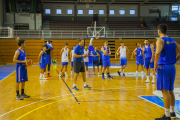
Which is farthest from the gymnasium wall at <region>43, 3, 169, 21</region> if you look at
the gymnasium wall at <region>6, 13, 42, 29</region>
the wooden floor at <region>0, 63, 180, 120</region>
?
the wooden floor at <region>0, 63, 180, 120</region>

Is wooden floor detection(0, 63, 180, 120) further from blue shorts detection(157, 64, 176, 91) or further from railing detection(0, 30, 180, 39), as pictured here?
railing detection(0, 30, 180, 39)

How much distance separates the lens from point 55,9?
90.3ft

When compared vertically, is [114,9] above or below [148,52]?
above

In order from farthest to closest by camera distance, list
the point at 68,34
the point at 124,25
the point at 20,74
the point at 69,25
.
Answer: the point at 124,25 → the point at 69,25 → the point at 68,34 → the point at 20,74

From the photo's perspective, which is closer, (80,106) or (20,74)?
(80,106)

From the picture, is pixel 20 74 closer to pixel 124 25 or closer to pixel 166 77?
pixel 166 77

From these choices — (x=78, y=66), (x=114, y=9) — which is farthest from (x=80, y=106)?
(x=114, y=9)

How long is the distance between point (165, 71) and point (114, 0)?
23.2 metres

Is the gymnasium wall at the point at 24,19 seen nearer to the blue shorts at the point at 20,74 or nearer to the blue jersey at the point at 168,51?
the blue shorts at the point at 20,74

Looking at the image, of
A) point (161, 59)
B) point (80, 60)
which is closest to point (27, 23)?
point (80, 60)

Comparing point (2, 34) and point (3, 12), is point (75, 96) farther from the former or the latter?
point (3, 12)

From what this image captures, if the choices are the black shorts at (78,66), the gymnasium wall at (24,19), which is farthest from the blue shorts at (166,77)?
the gymnasium wall at (24,19)

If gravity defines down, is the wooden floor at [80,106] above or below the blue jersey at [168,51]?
below

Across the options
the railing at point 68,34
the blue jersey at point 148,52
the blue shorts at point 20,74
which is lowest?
the blue shorts at point 20,74
